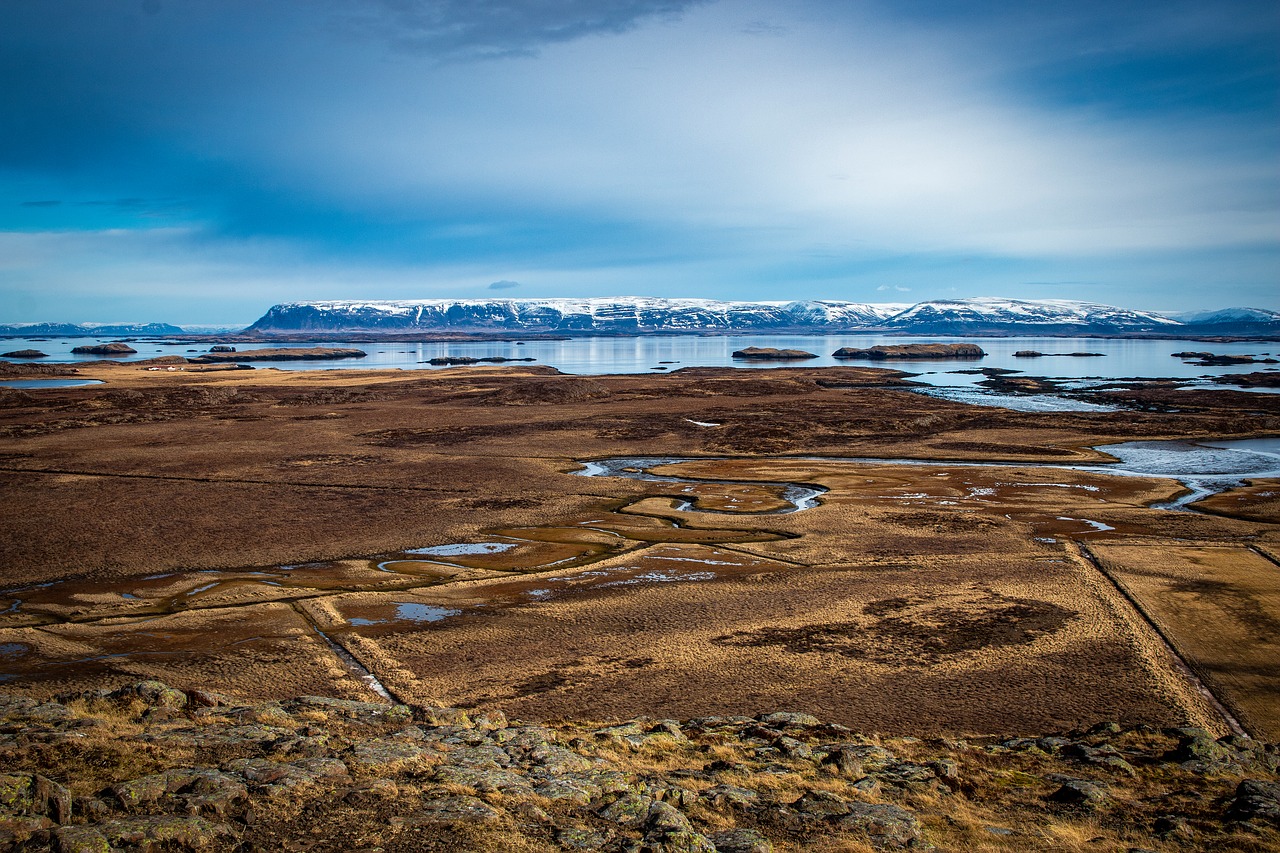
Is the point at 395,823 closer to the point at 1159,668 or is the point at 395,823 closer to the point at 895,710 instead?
the point at 895,710

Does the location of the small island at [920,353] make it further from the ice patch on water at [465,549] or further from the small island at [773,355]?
the ice patch on water at [465,549]

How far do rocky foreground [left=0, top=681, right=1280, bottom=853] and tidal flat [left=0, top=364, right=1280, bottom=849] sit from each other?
4.05 feet

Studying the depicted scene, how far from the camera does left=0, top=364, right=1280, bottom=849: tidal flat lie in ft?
45.7

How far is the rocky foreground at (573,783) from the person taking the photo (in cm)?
834

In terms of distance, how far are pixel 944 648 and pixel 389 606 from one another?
40.1 feet

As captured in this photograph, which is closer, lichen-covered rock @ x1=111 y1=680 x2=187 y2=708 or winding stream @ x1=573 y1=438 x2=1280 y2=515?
lichen-covered rock @ x1=111 y1=680 x2=187 y2=708

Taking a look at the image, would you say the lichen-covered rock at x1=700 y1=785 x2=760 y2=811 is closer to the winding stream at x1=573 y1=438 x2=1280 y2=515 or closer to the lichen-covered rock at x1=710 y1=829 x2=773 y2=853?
the lichen-covered rock at x1=710 y1=829 x2=773 y2=853

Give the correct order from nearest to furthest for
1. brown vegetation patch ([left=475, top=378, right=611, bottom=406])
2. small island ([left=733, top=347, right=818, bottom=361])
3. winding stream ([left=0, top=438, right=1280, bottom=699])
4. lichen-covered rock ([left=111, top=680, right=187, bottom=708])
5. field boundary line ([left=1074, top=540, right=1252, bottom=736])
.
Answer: lichen-covered rock ([left=111, top=680, right=187, bottom=708]) → field boundary line ([left=1074, top=540, right=1252, bottom=736]) → winding stream ([left=0, top=438, right=1280, bottom=699]) → brown vegetation patch ([left=475, top=378, right=611, bottom=406]) → small island ([left=733, top=347, right=818, bottom=361])

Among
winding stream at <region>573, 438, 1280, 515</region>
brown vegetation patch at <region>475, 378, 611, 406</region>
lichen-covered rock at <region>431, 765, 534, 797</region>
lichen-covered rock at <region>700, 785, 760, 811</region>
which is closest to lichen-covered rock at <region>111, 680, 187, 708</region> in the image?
lichen-covered rock at <region>431, 765, 534, 797</region>

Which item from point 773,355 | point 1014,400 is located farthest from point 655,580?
point 773,355

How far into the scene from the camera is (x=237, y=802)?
869 centimetres

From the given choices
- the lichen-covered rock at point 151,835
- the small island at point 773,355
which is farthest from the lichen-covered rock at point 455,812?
the small island at point 773,355

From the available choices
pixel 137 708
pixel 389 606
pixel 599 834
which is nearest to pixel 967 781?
pixel 599 834

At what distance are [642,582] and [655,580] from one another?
39cm
